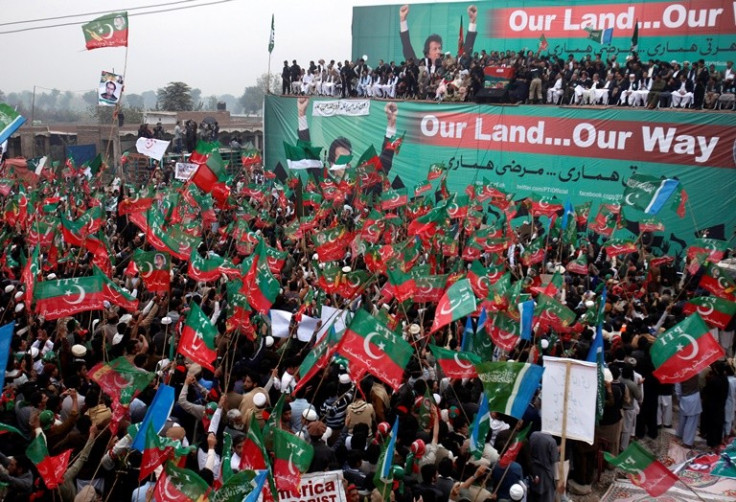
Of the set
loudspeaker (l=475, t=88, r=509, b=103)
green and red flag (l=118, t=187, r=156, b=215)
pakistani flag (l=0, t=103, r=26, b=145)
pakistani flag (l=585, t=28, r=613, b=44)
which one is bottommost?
green and red flag (l=118, t=187, r=156, b=215)

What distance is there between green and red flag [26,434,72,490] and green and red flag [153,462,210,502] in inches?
38.0

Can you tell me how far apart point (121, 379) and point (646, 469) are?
3.86m

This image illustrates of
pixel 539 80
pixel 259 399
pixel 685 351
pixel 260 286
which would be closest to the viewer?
pixel 259 399

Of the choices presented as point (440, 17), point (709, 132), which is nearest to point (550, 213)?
point (709, 132)

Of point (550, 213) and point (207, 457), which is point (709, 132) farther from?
point (207, 457)

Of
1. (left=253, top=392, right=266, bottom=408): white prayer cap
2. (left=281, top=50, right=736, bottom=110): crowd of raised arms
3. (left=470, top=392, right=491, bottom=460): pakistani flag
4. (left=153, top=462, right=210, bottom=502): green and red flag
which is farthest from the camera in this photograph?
(left=281, top=50, right=736, bottom=110): crowd of raised arms

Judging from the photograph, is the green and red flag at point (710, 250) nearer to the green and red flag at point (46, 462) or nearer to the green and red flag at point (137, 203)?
the green and red flag at point (137, 203)

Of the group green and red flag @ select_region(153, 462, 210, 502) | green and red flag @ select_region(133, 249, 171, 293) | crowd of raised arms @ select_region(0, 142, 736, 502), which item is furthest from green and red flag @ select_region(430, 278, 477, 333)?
green and red flag @ select_region(133, 249, 171, 293)

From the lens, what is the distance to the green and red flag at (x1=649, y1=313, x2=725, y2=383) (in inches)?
252

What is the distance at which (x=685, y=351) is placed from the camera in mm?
6527

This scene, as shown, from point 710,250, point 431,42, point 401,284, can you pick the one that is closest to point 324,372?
point 401,284

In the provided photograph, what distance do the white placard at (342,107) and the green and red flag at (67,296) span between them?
15.5 m

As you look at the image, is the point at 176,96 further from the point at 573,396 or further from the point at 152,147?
the point at 573,396

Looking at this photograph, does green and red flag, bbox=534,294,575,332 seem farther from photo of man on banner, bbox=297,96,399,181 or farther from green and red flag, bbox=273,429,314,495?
photo of man on banner, bbox=297,96,399,181
